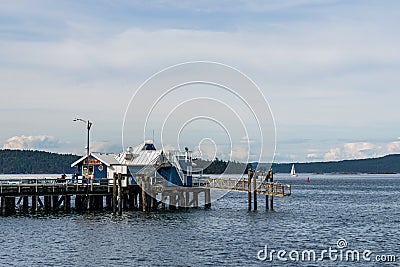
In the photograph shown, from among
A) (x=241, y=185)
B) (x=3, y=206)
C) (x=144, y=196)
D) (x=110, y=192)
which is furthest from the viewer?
(x=241, y=185)

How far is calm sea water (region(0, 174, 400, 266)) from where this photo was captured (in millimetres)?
42750

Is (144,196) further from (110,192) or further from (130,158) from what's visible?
(130,158)

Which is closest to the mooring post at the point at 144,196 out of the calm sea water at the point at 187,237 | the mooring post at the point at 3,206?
the calm sea water at the point at 187,237

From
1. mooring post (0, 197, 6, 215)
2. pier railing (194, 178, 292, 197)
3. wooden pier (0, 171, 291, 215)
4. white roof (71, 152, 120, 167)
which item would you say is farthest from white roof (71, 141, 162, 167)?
mooring post (0, 197, 6, 215)

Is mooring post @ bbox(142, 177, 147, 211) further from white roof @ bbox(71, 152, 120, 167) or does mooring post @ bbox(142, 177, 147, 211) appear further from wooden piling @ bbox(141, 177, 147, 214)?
white roof @ bbox(71, 152, 120, 167)

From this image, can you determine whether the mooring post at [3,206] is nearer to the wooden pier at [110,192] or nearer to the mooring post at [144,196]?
the wooden pier at [110,192]

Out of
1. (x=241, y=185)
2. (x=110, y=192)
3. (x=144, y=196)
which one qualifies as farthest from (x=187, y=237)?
(x=241, y=185)

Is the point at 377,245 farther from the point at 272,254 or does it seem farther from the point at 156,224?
the point at 156,224

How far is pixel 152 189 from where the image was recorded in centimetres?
7319

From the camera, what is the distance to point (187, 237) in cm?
5294

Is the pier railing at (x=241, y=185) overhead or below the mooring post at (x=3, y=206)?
overhead

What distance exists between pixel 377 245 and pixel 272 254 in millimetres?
9836

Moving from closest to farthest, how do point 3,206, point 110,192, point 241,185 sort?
point 3,206, point 110,192, point 241,185

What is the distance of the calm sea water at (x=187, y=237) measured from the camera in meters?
42.8
